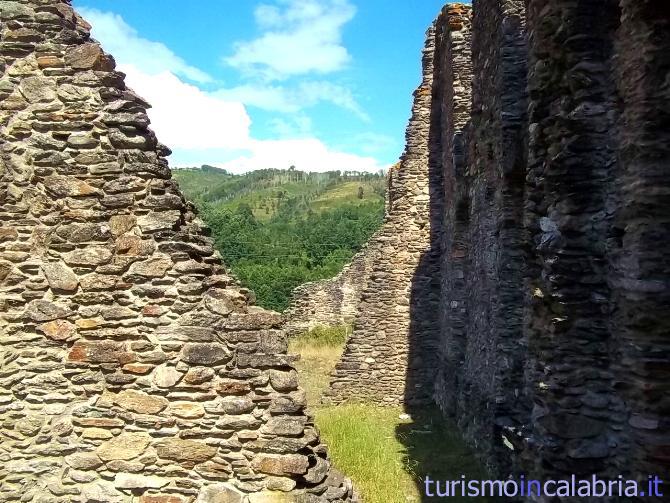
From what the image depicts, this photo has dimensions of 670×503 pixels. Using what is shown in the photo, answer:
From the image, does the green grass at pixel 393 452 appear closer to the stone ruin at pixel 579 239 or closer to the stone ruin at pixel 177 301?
the stone ruin at pixel 579 239

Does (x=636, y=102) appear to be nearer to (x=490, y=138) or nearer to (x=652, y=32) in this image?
(x=652, y=32)

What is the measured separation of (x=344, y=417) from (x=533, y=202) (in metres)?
7.29

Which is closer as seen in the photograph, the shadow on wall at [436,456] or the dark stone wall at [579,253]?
the dark stone wall at [579,253]

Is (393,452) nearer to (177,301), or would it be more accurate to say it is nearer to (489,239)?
(489,239)

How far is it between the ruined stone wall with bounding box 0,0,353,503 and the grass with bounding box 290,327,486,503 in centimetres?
256

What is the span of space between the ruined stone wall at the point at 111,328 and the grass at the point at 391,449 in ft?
8.40

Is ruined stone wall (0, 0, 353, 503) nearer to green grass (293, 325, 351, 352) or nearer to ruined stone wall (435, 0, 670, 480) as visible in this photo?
ruined stone wall (435, 0, 670, 480)

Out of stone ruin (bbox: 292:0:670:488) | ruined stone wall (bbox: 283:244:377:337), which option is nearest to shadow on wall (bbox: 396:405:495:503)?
stone ruin (bbox: 292:0:670:488)

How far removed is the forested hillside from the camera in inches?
1531

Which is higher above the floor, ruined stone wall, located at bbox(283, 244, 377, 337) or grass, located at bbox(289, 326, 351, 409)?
ruined stone wall, located at bbox(283, 244, 377, 337)

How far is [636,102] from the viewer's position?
149 inches

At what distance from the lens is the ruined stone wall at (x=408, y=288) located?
13.3 meters

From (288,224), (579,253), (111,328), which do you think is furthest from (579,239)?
(288,224)

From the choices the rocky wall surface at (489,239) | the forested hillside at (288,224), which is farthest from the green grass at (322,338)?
the rocky wall surface at (489,239)
